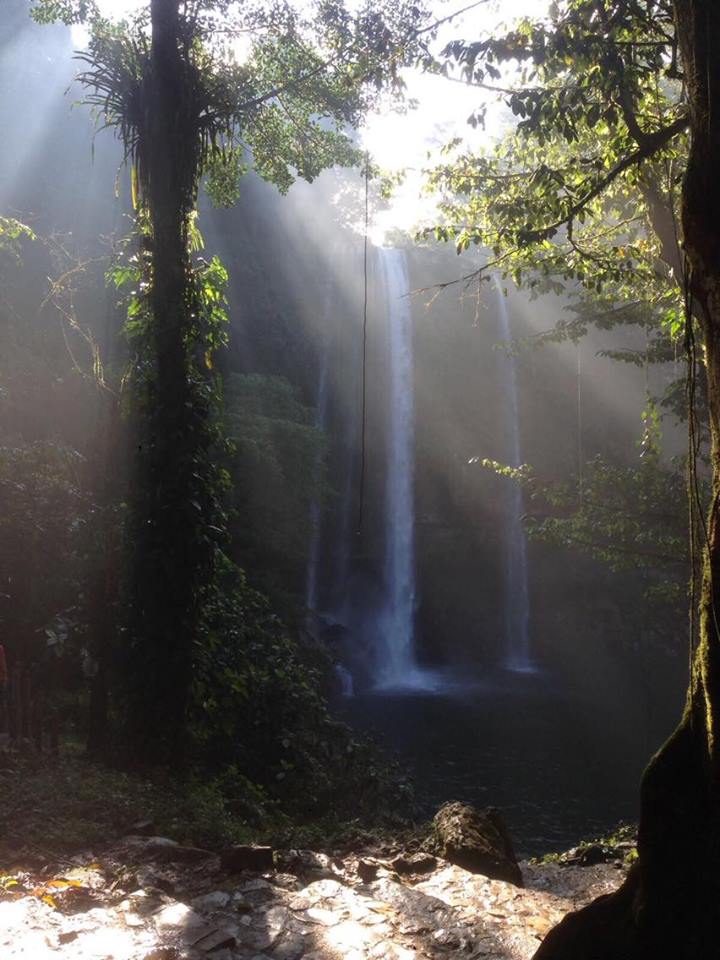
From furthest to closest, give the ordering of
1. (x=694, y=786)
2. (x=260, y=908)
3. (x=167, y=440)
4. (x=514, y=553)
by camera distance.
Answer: (x=514, y=553) → (x=167, y=440) → (x=260, y=908) → (x=694, y=786)

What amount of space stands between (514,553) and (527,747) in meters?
12.8

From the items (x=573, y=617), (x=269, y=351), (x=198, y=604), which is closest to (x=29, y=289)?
(x=269, y=351)

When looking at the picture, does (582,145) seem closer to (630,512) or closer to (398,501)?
(630,512)

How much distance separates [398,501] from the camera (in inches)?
1071

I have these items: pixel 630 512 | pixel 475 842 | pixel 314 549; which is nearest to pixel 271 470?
pixel 314 549

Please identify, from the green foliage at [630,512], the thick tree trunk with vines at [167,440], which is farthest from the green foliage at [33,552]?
the green foliage at [630,512]

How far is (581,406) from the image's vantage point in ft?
100

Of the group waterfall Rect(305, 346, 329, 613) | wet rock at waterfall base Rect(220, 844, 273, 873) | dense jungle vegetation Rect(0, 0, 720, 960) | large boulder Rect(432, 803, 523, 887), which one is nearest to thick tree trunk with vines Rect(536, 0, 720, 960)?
dense jungle vegetation Rect(0, 0, 720, 960)

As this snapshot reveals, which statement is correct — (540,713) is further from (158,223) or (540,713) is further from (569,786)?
(158,223)

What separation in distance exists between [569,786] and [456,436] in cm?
1696

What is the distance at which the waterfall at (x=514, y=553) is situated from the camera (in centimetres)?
2662

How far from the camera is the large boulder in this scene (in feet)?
19.4

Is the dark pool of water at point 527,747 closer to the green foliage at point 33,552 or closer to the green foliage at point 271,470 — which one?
the green foliage at point 271,470

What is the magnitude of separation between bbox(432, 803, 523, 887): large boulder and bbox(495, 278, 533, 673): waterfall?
18.7m
